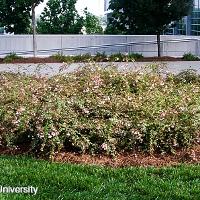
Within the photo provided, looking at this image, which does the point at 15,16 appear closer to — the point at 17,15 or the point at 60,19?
the point at 17,15

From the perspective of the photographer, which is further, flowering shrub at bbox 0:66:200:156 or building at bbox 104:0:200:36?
building at bbox 104:0:200:36

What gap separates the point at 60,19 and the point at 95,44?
325 centimetres

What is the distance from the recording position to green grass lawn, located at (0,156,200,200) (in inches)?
213

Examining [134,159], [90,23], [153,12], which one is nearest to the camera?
[134,159]

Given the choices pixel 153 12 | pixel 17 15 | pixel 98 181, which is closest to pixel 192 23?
pixel 153 12

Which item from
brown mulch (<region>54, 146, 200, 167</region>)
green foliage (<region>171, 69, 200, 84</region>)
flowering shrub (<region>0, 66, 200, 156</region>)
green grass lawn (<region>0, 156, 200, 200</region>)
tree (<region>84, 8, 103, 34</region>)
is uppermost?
tree (<region>84, 8, 103, 34</region>)

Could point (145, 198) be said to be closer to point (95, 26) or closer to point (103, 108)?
point (103, 108)

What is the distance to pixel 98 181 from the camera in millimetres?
5828

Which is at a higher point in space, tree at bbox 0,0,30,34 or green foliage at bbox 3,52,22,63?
tree at bbox 0,0,30,34

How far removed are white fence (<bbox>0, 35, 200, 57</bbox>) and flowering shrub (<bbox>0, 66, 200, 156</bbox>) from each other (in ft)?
66.9

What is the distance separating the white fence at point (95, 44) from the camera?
28.3 meters

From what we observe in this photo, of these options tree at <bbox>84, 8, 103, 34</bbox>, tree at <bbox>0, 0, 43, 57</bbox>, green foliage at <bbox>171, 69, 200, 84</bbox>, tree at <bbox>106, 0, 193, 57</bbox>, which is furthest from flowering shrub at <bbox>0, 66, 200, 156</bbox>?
tree at <bbox>84, 8, 103, 34</bbox>

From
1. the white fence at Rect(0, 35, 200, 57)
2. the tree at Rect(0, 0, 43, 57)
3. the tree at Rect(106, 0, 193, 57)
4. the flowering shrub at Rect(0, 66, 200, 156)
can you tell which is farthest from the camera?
the white fence at Rect(0, 35, 200, 57)

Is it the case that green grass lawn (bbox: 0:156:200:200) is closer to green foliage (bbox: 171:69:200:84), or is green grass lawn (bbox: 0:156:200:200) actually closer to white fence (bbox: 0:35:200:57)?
green foliage (bbox: 171:69:200:84)
